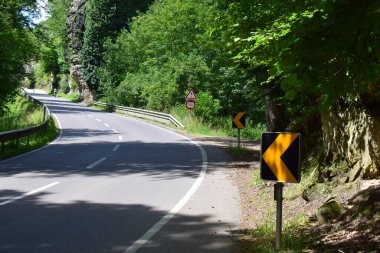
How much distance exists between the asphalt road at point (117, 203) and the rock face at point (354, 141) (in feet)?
6.70

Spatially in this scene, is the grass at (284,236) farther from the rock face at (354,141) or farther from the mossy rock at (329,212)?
the rock face at (354,141)

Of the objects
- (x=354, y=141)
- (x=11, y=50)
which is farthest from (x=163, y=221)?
(x=11, y=50)

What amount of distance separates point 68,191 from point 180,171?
3.84 metres

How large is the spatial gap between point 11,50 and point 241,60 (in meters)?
18.2

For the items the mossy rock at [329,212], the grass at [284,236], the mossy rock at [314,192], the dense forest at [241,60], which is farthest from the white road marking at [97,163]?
the mossy rock at [329,212]

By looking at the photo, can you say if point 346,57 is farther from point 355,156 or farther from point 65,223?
point 65,223

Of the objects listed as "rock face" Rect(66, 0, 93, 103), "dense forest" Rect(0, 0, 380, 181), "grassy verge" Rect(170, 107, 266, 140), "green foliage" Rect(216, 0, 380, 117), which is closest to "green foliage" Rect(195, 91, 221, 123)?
"dense forest" Rect(0, 0, 380, 181)

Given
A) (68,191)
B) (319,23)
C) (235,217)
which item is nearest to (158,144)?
(68,191)

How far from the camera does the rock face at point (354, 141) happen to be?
6.53 meters

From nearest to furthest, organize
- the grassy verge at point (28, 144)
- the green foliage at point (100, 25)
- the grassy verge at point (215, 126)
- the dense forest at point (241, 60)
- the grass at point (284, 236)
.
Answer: the dense forest at point (241, 60)
the grass at point (284, 236)
the grassy verge at point (28, 144)
the grassy verge at point (215, 126)
the green foliage at point (100, 25)

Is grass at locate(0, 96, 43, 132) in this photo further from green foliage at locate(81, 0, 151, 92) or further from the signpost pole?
the signpost pole

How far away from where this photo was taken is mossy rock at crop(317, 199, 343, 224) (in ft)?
19.4

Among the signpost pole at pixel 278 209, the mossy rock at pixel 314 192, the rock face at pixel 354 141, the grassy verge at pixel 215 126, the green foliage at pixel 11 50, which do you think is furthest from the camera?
the grassy verge at pixel 215 126

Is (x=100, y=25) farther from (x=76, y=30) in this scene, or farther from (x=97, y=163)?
(x=97, y=163)
